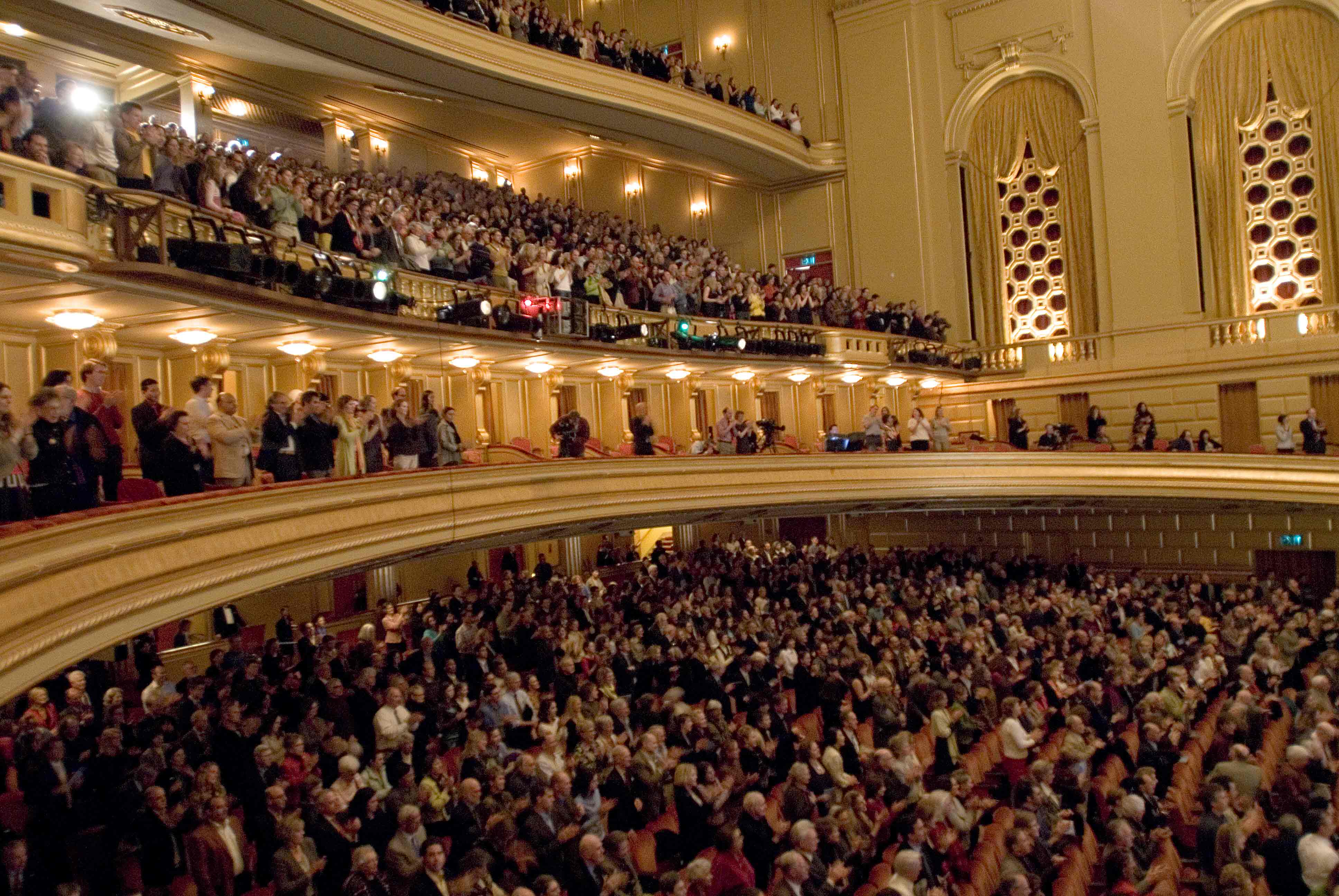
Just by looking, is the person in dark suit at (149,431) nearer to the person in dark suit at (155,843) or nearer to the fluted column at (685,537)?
the person in dark suit at (155,843)

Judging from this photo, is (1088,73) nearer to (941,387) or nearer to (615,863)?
(941,387)

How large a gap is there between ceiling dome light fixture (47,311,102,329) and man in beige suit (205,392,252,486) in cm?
128

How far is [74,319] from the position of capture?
21.8 ft

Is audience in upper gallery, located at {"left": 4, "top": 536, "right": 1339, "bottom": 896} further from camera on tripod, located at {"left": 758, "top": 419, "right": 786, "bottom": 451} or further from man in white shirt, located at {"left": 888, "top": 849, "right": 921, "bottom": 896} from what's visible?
camera on tripod, located at {"left": 758, "top": 419, "right": 786, "bottom": 451}

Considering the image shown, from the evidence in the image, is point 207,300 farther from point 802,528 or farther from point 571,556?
point 802,528

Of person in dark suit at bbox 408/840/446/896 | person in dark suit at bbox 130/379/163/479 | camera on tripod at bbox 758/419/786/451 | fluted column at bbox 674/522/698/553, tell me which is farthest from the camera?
fluted column at bbox 674/522/698/553

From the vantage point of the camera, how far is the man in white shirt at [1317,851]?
4629mm

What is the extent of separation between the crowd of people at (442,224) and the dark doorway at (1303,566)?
5.87 m

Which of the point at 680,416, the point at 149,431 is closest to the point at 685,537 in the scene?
the point at 680,416

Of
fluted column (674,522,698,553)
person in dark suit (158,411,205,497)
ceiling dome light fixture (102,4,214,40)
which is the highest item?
ceiling dome light fixture (102,4,214,40)

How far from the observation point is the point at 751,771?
622 cm

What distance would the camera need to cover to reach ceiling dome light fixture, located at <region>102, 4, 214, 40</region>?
10836mm

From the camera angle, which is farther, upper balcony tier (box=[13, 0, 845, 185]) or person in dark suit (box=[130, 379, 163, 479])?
upper balcony tier (box=[13, 0, 845, 185])

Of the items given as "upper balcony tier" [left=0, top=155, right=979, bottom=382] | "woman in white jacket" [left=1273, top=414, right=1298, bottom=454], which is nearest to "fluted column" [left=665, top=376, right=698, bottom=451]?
"upper balcony tier" [left=0, top=155, right=979, bottom=382]
